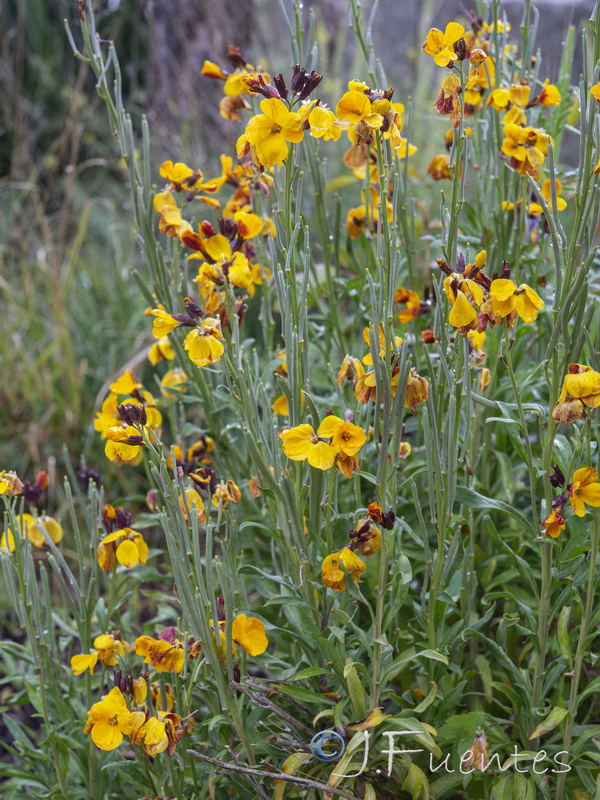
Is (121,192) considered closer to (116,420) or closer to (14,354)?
(14,354)

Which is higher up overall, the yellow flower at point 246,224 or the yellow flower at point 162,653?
the yellow flower at point 246,224

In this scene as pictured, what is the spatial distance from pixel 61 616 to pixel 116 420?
690 mm

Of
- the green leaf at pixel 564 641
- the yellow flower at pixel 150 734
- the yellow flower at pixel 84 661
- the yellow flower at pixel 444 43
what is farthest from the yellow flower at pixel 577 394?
the yellow flower at pixel 84 661

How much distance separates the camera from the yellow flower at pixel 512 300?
3.74 feet

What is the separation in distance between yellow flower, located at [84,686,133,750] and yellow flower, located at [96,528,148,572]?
0.78 ft

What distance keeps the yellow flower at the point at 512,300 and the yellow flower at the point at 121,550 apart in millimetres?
753

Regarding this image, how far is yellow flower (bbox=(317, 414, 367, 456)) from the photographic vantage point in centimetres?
115

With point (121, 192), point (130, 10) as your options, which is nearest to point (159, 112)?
point (121, 192)

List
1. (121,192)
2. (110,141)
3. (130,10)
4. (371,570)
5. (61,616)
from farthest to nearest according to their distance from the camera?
(130,10), (110,141), (121,192), (61,616), (371,570)

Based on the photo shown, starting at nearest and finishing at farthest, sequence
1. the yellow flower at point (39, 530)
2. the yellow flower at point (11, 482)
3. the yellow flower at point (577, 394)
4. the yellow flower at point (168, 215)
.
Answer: the yellow flower at point (577, 394) < the yellow flower at point (11, 482) < the yellow flower at point (168, 215) < the yellow flower at point (39, 530)

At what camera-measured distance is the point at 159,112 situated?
16.5 ft

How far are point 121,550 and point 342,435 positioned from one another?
Result: 0.50m

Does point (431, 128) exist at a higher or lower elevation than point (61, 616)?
higher

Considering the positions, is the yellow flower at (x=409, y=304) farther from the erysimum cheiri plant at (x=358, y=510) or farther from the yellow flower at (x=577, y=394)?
the yellow flower at (x=577, y=394)
